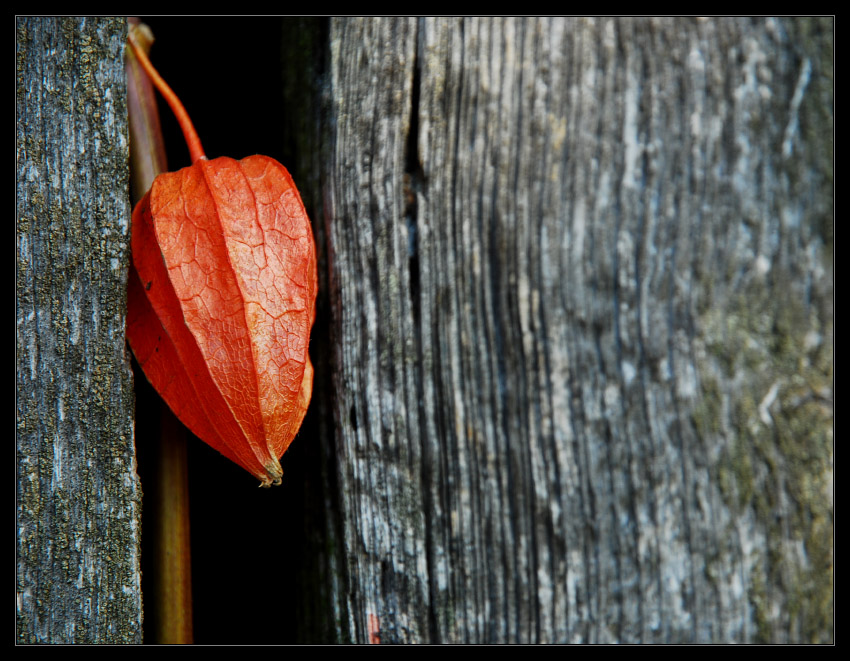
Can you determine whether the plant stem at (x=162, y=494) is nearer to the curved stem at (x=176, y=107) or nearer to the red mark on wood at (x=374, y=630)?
the curved stem at (x=176, y=107)

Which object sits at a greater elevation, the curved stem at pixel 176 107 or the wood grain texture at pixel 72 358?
the curved stem at pixel 176 107

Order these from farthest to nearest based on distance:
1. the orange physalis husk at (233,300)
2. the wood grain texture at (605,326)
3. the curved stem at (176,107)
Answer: the curved stem at (176,107) < the orange physalis husk at (233,300) < the wood grain texture at (605,326)

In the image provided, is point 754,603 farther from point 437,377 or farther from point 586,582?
point 437,377

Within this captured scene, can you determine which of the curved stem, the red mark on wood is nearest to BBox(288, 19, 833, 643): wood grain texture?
the red mark on wood

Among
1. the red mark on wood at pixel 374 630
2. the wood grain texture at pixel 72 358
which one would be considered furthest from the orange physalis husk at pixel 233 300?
the red mark on wood at pixel 374 630

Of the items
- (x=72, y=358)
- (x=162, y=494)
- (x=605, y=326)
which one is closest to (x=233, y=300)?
(x=72, y=358)

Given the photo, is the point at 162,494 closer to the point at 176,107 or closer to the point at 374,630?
the point at 374,630
